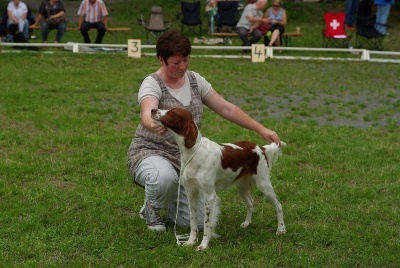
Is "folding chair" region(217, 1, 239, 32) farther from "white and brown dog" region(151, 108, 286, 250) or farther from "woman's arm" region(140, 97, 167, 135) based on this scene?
"woman's arm" region(140, 97, 167, 135)

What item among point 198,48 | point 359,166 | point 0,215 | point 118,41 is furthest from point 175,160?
point 118,41

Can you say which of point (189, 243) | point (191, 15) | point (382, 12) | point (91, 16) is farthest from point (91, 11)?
point (189, 243)

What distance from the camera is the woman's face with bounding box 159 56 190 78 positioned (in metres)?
4.62

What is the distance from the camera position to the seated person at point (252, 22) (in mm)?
16203

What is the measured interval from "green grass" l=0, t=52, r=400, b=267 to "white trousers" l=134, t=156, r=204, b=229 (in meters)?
0.22

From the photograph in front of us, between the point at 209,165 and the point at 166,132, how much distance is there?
37 cm

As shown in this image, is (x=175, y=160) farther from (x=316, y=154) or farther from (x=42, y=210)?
(x=316, y=154)

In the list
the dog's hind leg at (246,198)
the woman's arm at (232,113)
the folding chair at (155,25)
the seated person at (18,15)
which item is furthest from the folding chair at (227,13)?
the dog's hind leg at (246,198)

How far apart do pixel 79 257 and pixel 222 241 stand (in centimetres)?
98

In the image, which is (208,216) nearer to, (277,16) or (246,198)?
(246,198)

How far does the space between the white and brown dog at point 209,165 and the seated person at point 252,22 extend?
11.6 m

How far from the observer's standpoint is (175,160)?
4.88m

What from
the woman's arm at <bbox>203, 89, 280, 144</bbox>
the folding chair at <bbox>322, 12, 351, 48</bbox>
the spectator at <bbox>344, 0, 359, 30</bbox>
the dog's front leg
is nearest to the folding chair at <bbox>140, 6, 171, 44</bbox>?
the folding chair at <bbox>322, 12, 351, 48</bbox>

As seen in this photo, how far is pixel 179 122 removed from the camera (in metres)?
4.24
